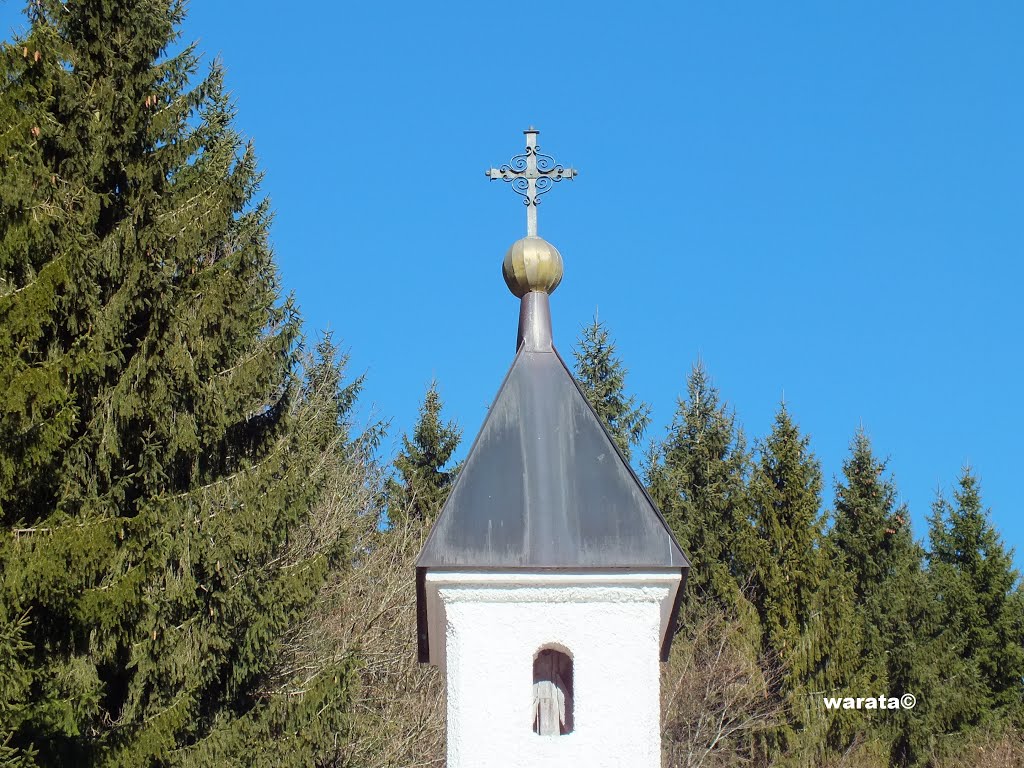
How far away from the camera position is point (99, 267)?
1272cm

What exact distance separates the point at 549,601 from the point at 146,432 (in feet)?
21.9

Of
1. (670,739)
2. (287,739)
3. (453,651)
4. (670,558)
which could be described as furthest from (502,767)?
(670,739)

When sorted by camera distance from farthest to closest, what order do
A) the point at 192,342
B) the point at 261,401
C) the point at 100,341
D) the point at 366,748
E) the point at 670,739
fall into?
the point at 670,739
the point at 366,748
the point at 261,401
the point at 192,342
the point at 100,341

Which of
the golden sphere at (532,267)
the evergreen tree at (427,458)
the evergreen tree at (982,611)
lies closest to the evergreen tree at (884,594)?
the evergreen tree at (982,611)

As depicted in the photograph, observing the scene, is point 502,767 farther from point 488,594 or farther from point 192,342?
point 192,342

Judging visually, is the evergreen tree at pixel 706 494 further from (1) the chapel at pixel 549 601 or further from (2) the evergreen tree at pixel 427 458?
(1) the chapel at pixel 549 601

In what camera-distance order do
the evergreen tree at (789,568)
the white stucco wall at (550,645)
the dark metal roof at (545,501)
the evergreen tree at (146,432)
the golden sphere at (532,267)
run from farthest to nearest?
the evergreen tree at (789,568) < the evergreen tree at (146,432) < the golden sphere at (532,267) < the dark metal roof at (545,501) < the white stucco wall at (550,645)

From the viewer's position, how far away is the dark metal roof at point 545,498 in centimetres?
771

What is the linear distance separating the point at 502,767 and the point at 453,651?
0.71 meters

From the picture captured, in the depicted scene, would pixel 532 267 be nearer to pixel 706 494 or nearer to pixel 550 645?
pixel 550 645

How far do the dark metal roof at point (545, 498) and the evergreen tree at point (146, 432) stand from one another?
12.3 feet

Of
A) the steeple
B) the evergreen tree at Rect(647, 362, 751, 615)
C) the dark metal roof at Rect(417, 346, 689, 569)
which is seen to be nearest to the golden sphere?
the steeple

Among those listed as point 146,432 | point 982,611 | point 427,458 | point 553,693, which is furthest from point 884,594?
point 553,693

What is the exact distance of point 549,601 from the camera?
25.2ft
